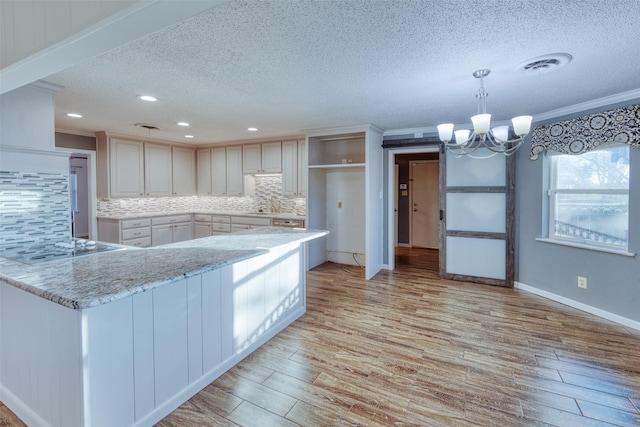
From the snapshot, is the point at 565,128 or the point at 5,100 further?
the point at 565,128

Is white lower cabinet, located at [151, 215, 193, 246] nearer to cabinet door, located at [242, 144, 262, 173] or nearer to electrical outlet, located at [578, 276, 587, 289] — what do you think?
cabinet door, located at [242, 144, 262, 173]

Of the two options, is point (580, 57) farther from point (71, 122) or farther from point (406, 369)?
point (71, 122)

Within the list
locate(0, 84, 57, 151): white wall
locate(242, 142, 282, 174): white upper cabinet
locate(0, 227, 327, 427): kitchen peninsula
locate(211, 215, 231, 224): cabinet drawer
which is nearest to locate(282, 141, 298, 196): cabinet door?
locate(242, 142, 282, 174): white upper cabinet

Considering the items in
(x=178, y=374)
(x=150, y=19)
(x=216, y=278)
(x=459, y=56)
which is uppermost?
(x=459, y=56)

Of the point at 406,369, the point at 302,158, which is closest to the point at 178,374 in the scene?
the point at 406,369

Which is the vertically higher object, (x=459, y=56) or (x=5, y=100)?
(x=459, y=56)

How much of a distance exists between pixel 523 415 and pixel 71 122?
5.64 meters

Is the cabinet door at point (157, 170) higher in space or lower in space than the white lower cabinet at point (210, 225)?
higher

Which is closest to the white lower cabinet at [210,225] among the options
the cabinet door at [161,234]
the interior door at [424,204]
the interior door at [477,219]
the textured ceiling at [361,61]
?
the cabinet door at [161,234]

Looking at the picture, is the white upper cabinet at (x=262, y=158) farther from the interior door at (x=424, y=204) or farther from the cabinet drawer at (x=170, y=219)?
the interior door at (x=424, y=204)

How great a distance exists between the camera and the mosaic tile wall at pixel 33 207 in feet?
8.14

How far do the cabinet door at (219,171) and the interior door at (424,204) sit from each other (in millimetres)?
4027

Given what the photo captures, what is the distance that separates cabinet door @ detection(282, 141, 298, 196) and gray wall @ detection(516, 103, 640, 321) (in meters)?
3.23

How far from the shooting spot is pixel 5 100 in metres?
2.40
